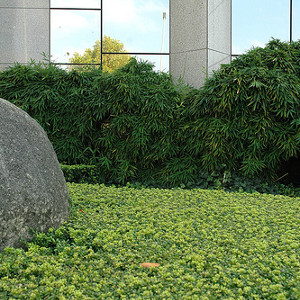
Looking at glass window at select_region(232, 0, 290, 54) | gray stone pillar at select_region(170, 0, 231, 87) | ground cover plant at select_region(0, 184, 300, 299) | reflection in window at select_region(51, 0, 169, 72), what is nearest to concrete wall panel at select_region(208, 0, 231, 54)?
gray stone pillar at select_region(170, 0, 231, 87)

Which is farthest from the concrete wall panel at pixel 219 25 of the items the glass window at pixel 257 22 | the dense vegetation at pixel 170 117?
the dense vegetation at pixel 170 117

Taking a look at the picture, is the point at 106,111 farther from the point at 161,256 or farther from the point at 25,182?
the point at 161,256

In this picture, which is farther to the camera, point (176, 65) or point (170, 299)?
point (176, 65)

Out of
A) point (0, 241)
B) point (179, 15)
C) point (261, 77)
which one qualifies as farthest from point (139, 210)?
point (179, 15)

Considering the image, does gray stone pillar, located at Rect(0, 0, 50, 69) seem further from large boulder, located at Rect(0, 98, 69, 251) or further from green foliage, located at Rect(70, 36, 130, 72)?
large boulder, located at Rect(0, 98, 69, 251)

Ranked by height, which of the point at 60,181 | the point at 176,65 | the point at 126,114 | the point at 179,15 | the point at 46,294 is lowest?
the point at 46,294

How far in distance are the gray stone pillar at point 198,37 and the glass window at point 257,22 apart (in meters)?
0.42

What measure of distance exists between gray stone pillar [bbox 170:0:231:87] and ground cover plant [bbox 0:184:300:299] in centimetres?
329

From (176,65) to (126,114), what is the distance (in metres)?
1.74

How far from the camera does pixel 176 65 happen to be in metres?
6.10

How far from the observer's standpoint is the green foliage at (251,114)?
439 centimetres

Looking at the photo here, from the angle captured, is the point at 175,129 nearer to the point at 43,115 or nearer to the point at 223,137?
the point at 223,137

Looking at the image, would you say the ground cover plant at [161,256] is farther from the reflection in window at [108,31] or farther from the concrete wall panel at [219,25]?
the reflection in window at [108,31]

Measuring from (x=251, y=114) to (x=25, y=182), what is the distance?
3248 mm
